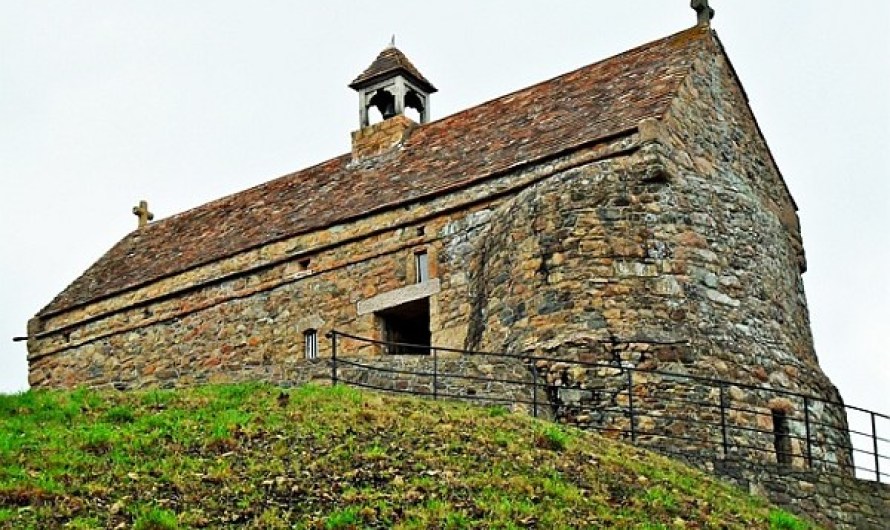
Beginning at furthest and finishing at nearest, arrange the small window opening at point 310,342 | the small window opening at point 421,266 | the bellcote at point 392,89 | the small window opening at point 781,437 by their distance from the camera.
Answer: the bellcote at point 392,89 → the small window opening at point 310,342 → the small window opening at point 421,266 → the small window opening at point 781,437

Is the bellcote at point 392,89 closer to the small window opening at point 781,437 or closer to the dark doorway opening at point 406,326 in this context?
the dark doorway opening at point 406,326

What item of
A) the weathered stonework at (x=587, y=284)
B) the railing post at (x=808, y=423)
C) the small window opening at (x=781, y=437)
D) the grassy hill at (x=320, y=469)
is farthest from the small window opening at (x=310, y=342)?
the railing post at (x=808, y=423)

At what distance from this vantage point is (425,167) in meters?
27.6

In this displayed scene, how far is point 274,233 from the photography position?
94.9ft

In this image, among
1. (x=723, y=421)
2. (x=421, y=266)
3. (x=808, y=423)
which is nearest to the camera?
(x=723, y=421)

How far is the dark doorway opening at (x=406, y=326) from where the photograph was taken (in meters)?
26.1

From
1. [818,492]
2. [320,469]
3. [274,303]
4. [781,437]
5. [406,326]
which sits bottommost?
[818,492]

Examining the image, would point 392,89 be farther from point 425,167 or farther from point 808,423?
point 808,423

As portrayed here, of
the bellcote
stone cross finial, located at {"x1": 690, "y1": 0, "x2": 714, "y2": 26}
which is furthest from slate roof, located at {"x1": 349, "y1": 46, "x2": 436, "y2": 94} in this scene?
stone cross finial, located at {"x1": 690, "y1": 0, "x2": 714, "y2": 26}

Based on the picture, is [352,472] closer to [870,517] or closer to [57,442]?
[57,442]

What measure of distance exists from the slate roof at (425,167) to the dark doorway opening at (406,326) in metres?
1.87

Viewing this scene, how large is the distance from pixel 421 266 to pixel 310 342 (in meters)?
2.77

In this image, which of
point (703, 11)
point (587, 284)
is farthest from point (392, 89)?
point (587, 284)

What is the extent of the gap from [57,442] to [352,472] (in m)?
3.27
